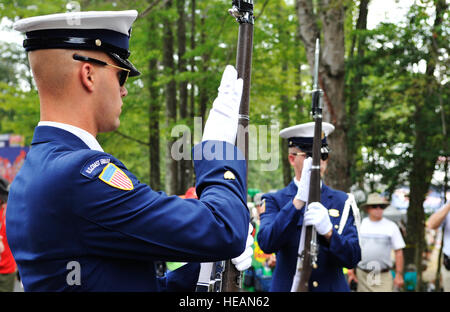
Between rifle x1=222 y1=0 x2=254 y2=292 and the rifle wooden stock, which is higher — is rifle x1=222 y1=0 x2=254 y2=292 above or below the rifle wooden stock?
above

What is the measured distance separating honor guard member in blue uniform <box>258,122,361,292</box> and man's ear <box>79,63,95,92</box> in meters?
2.37

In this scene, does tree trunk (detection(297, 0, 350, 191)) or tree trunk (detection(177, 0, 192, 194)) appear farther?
tree trunk (detection(177, 0, 192, 194))

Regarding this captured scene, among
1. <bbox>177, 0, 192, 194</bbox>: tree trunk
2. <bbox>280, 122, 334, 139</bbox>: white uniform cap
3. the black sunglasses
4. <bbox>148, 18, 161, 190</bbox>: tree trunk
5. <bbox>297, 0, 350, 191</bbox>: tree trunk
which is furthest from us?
<bbox>177, 0, 192, 194</bbox>: tree trunk

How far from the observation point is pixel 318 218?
3623 millimetres

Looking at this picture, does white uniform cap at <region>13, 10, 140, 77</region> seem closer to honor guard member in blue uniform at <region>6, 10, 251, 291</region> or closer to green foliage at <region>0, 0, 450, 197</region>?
honor guard member in blue uniform at <region>6, 10, 251, 291</region>

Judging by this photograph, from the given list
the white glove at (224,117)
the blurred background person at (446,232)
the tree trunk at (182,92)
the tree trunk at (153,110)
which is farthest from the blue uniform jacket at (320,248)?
the tree trunk at (153,110)

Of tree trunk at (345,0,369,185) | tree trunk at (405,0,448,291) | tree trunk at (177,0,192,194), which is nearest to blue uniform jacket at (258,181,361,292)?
tree trunk at (405,0,448,291)

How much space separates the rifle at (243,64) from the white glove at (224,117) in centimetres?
24

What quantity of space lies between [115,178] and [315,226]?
2.43m

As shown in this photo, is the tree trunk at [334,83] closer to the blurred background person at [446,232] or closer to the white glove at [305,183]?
the blurred background person at [446,232]

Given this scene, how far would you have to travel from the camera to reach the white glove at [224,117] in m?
1.70

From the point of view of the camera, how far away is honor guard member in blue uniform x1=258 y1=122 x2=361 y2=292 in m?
3.74

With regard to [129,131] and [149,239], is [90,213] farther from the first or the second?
[129,131]
